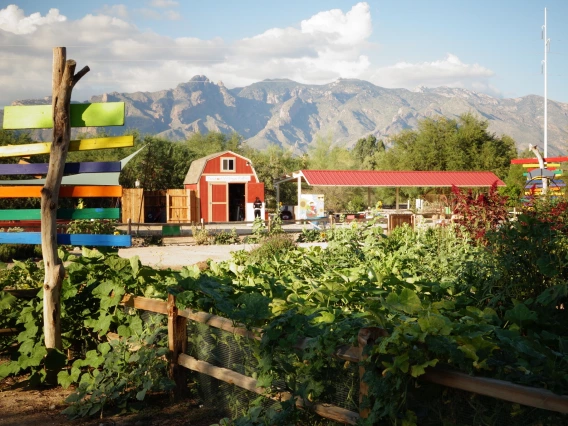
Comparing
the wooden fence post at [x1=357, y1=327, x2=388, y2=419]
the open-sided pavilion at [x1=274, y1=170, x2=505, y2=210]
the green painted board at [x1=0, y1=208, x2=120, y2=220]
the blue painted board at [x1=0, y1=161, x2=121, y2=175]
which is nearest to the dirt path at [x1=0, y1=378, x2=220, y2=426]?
the green painted board at [x1=0, y1=208, x2=120, y2=220]

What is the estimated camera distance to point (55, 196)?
223 inches

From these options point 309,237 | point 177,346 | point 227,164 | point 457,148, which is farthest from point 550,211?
point 457,148

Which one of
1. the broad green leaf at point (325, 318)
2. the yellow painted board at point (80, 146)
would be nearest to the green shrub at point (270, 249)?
the yellow painted board at point (80, 146)

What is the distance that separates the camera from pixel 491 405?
9.50ft

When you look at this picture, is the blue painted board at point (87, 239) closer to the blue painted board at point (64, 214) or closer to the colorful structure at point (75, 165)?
the colorful structure at point (75, 165)

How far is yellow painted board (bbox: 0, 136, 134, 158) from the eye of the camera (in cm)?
595

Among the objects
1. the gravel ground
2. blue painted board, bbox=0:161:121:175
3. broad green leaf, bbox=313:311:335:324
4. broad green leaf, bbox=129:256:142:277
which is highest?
blue painted board, bbox=0:161:121:175

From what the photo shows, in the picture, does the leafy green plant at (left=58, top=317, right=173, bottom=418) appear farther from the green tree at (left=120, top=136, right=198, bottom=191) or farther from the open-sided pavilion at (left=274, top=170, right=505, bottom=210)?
the green tree at (left=120, top=136, right=198, bottom=191)

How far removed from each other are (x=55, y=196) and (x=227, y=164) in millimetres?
34360

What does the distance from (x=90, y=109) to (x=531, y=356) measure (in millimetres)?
4451

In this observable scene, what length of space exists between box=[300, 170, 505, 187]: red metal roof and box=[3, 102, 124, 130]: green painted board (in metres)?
24.3

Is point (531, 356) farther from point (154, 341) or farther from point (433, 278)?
point (433, 278)

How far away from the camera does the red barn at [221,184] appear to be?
3928 centimetres

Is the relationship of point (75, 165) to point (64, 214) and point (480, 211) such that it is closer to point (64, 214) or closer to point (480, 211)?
point (64, 214)
